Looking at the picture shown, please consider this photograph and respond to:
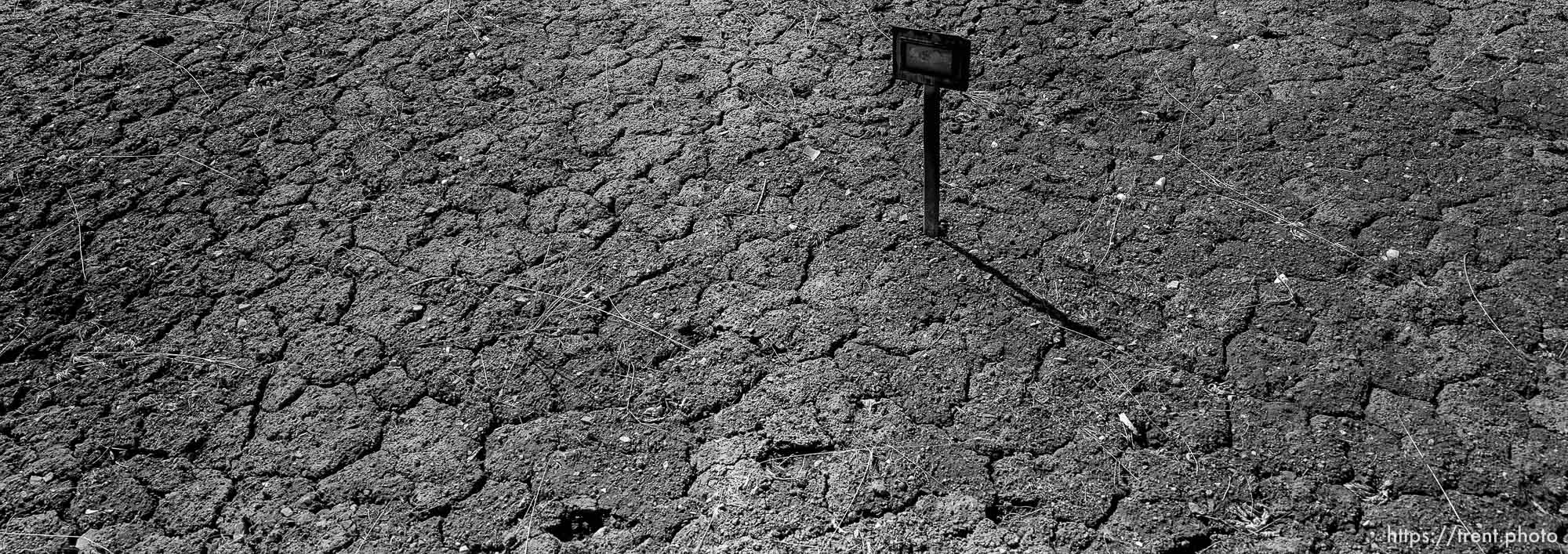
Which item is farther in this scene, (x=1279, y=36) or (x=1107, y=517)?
(x=1279, y=36)

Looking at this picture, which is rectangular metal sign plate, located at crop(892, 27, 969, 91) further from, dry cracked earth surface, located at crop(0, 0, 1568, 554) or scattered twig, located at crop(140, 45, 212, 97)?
scattered twig, located at crop(140, 45, 212, 97)

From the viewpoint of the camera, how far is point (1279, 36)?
177 inches

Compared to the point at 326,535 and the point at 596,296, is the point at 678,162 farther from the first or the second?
the point at 326,535

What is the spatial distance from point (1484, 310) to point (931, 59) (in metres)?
1.84

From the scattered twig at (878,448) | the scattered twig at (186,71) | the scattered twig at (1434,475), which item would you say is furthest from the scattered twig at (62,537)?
the scattered twig at (1434,475)

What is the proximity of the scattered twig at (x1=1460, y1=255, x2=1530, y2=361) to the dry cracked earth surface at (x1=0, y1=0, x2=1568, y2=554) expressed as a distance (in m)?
0.02

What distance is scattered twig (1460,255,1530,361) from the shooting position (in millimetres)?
3004

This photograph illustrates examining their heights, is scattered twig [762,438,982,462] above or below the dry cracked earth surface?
below

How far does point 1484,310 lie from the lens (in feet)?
10.3

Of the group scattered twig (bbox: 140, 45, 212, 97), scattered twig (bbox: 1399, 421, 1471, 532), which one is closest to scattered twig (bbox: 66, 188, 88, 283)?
scattered twig (bbox: 140, 45, 212, 97)

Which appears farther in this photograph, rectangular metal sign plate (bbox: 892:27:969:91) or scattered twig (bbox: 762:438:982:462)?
rectangular metal sign plate (bbox: 892:27:969:91)

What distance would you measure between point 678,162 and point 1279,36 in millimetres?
2672

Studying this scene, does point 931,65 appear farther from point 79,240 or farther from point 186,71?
point 186,71

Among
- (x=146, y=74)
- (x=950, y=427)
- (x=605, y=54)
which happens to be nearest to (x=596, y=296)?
(x=950, y=427)
